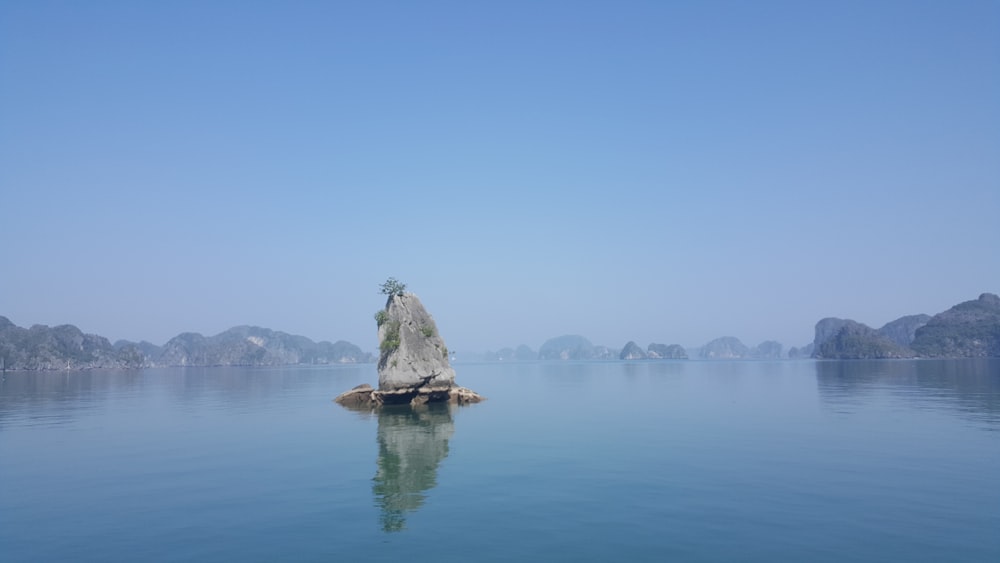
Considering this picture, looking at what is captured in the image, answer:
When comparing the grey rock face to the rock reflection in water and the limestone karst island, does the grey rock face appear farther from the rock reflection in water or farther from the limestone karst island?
the rock reflection in water

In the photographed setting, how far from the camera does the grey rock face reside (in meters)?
80.9

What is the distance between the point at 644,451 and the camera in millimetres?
41906

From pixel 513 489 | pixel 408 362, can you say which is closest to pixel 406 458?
pixel 513 489

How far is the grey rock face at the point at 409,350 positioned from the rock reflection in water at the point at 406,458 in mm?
7768

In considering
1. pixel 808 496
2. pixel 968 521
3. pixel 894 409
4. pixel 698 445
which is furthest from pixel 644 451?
pixel 894 409

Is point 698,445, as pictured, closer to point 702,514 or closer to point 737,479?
point 737,479

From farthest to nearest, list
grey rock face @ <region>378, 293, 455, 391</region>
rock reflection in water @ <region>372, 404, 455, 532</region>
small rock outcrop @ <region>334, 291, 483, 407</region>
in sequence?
small rock outcrop @ <region>334, 291, 483, 407</region>
grey rock face @ <region>378, 293, 455, 391</region>
rock reflection in water @ <region>372, 404, 455, 532</region>

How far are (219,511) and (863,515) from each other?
3121cm

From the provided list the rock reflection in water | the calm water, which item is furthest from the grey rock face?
the calm water

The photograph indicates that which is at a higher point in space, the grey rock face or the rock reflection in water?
the grey rock face

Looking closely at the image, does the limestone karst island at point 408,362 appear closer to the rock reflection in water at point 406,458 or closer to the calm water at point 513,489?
the rock reflection in water at point 406,458

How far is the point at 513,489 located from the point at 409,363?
51873 millimetres

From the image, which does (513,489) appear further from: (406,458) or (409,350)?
(409,350)

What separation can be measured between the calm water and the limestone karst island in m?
18.5
